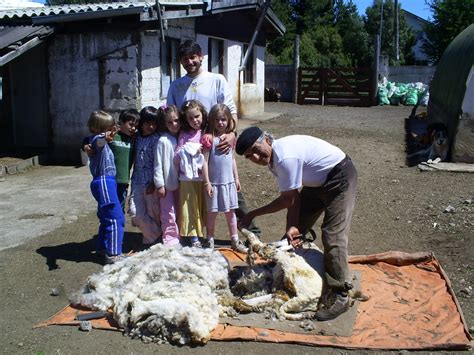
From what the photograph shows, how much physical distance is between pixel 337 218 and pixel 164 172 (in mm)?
1801

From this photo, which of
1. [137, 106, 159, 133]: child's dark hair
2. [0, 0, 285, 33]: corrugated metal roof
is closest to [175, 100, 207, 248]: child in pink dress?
[137, 106, 159, 133]: child's dark hair

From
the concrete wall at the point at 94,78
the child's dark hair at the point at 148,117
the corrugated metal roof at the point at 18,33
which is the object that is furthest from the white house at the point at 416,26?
the child's dark hair at the point at 148,117

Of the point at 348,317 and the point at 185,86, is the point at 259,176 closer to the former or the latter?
the point at 185,86

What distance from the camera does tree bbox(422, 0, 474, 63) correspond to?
34.1 meters

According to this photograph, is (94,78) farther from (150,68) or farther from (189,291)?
(189,291)

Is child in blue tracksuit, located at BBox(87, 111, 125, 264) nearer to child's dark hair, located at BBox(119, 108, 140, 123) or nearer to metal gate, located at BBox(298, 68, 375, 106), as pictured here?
child's dark hair, located at BBox(119, 108, 140, 123)

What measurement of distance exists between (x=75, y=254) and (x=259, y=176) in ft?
13.0

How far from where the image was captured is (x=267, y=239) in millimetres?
5883

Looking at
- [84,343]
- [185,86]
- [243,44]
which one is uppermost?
[243,44]

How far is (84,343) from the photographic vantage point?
144 inches

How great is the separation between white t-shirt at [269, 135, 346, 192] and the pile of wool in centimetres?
96

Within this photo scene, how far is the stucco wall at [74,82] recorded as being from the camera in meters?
9.84

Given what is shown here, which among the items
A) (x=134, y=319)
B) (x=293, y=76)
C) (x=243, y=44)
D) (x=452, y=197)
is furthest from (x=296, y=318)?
(x=293, y=76)

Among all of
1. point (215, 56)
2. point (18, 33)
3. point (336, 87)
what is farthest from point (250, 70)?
point (18, 33)
